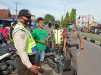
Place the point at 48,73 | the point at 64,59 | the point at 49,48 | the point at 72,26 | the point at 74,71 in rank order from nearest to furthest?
the point at 48,73
the point at 74,71
the point at 64,59
the point at 49,48
the point at 72,26

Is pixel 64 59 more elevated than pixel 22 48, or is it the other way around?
pixel 22 48

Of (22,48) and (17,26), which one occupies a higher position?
(17,26)

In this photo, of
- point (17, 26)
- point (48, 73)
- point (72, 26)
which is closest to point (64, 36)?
point (72, 26)

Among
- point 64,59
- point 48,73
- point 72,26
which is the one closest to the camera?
point 48,73

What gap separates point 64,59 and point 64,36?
4490mm

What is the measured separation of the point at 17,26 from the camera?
17.3ft

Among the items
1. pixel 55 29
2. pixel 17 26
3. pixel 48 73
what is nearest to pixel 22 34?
pixel 17 26

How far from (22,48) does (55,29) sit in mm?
10219

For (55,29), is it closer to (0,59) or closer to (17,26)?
(0,59)

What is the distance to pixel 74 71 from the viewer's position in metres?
9.30

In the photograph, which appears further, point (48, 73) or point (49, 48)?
point (49, 48)

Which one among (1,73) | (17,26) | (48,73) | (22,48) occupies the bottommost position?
(1,73)

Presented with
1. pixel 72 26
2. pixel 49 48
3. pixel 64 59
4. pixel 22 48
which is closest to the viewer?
pixel 22 48

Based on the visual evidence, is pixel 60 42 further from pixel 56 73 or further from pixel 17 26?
pixel 17 26
